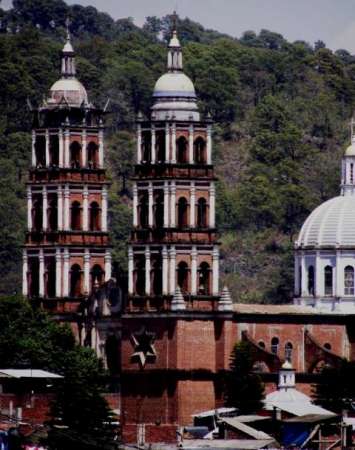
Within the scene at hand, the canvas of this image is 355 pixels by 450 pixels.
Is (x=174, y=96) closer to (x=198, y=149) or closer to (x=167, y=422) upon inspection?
(x=198, y=149)

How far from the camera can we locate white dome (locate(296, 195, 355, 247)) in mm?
183750

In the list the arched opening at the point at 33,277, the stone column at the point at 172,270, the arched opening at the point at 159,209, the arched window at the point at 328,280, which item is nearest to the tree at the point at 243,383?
the stone column at the point at 172,270

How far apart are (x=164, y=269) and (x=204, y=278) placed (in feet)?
7.12

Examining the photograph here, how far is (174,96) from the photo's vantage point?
175 meters

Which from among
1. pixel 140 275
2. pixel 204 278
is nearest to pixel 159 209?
pixel 140 275

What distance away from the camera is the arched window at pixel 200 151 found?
174625 millimetres

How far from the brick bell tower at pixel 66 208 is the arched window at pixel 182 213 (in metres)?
8.05

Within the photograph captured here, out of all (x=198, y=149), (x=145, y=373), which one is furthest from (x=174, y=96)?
(x=145, y=373)

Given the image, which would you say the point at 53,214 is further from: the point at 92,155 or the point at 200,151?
the point at 200,151

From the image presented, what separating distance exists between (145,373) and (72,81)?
18.0 m

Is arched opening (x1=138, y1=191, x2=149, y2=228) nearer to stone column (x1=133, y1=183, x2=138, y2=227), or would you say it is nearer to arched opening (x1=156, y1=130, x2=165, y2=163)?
stone column (x1=133, y1=183, x2=138, y2=227)

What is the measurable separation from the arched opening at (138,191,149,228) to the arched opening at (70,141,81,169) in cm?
640

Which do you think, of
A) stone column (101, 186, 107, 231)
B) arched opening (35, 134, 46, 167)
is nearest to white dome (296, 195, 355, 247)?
stone column (101, 186, 107, 231)

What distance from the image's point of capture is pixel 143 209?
176 meters
